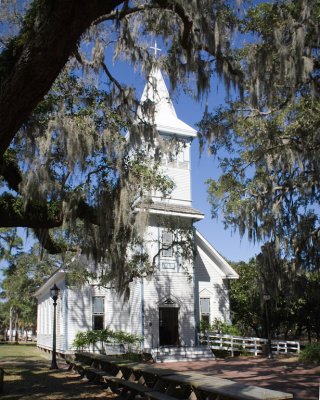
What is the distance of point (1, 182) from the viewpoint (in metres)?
13.5

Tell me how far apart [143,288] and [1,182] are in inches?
415

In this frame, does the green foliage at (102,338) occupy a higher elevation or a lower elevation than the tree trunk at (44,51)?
lower

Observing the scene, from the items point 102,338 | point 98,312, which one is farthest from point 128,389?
point 98,312

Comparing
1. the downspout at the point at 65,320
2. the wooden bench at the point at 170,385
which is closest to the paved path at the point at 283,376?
the wooden bench at the point at 170,385

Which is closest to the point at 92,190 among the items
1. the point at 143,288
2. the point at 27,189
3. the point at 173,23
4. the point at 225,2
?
the point at 27,189

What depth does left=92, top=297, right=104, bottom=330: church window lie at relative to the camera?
2200 centimetres

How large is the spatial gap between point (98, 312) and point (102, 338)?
57.6 inches

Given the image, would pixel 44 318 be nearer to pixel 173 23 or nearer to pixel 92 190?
pixel 92 190

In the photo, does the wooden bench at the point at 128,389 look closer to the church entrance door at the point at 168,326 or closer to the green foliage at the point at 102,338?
the green foliage at the point at 102,338

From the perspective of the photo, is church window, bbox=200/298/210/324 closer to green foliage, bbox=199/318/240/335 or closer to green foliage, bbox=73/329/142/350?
green foliage, bbox=199/318/240/335

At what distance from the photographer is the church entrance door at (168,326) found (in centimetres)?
2323

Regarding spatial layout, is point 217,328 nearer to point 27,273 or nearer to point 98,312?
point 98,312

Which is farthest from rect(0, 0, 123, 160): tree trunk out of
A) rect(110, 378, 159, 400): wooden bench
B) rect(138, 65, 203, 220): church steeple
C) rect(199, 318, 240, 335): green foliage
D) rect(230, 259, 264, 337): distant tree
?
rect(230, 259, 264, 337): distant tree

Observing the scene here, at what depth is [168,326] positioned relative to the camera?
79.8ft
